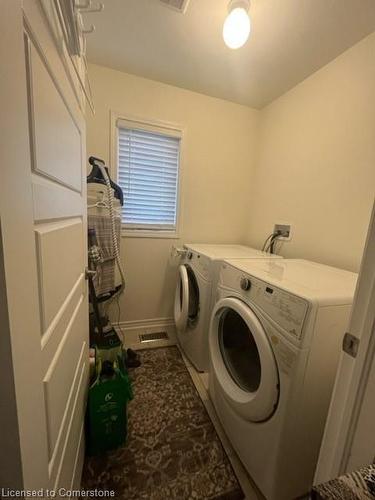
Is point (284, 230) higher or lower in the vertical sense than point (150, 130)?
lower

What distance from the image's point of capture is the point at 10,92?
1.06ft

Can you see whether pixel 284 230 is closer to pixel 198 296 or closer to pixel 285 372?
pixel 198 296

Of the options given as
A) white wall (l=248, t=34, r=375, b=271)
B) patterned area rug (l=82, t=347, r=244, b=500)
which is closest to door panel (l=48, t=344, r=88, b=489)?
patterned area rug (l=82, t=347, r=244, b=500)

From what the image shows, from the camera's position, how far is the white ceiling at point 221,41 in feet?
3.72

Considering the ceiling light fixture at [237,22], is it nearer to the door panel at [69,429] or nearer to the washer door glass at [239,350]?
the washer door glass at [239,350]

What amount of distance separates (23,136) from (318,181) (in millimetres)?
1723

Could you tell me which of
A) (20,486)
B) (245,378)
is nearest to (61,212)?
(20,486)

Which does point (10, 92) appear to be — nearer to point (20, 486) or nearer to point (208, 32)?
point (20, 486)

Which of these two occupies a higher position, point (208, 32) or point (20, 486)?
point (208, 32)

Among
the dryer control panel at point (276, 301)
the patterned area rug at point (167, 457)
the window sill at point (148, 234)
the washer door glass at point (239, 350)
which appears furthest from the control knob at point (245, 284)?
the window sill at point (148, 234)

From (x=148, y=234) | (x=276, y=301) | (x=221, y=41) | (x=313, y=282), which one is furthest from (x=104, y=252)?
(x=221, y=41)

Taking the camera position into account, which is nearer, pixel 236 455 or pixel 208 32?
pixel 236 455

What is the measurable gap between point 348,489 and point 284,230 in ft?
5.52

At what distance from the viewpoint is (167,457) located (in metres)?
1.10
